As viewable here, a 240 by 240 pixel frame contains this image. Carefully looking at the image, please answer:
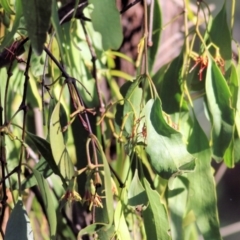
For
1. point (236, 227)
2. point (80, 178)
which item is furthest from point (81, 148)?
point (236, 227)

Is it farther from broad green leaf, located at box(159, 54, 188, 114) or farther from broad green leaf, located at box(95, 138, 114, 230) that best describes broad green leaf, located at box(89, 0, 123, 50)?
broad green leaf, located at box(159, 54, 188, 114)

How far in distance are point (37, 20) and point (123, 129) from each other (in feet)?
0.80

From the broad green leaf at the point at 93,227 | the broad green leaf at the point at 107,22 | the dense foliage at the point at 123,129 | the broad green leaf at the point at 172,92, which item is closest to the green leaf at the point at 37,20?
the dense foliage at the point at 123,129

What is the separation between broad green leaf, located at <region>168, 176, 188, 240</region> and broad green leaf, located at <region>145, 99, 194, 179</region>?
0.66ft

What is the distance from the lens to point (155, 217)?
2.30ft

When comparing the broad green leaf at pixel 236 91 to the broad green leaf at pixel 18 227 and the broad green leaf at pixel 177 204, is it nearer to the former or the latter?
the broad green leaf at pixel 177 204

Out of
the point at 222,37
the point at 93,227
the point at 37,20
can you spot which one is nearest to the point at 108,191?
the point at 93,227

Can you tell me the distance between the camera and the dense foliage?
634 mm

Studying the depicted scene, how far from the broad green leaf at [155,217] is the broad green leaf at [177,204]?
0.14m

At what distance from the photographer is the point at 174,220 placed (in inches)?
33.4

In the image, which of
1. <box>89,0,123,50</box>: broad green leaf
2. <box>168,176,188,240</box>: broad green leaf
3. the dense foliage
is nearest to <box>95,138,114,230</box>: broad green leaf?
the dense foliage

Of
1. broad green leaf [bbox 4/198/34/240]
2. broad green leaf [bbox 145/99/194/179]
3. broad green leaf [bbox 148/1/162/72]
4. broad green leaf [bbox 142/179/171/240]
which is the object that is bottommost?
broad green leaf [bbox 142/179/171/240]

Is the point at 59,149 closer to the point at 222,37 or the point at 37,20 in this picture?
the point at 37,20

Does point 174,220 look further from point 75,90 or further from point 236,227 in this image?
point 236,227
